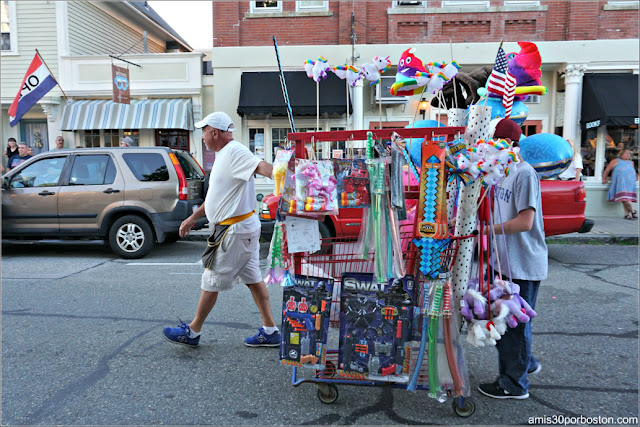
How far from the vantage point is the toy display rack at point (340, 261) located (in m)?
2.82

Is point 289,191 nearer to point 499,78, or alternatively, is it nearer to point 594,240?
point 499,78

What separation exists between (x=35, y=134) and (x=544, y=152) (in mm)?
15989

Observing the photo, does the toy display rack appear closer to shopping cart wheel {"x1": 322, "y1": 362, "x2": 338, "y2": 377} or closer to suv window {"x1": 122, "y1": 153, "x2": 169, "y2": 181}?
shopping cart wheel {"x1": 322, "y1": 362, "x2": 338, "y2": 377}

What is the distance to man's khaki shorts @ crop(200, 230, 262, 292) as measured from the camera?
3711 mm

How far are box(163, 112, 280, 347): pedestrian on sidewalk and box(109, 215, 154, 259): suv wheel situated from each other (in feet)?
14.3

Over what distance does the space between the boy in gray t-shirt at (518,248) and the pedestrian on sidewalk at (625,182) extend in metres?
10.9

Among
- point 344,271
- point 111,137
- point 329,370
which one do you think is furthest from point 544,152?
point 111,137

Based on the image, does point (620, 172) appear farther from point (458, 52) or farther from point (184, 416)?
point (184, 416)

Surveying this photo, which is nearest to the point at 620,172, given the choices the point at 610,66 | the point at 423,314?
the point at 610,66

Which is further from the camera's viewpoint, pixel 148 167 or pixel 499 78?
pixel 148 167

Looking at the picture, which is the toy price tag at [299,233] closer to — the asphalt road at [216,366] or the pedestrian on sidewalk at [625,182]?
the asphalt road at [216,366]

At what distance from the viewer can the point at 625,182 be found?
11898 millimetres

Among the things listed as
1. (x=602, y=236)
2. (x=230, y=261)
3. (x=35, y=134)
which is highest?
(x=35, y=134)

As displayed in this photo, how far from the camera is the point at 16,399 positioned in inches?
125
